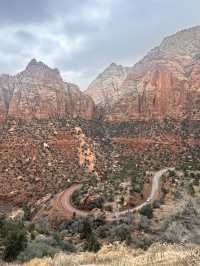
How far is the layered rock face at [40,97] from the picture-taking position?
9538cm

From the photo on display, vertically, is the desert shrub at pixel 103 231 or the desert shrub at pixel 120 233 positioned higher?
the desert shrub at pixel 120 233

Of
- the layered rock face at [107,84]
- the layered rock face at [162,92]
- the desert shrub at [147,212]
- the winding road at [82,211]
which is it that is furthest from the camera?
the layered rock face at [107,84]

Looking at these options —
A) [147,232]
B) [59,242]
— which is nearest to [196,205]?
[147,232]

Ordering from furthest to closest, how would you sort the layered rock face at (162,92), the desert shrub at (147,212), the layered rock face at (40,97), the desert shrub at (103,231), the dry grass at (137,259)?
the layered rock face at (162,92) < the layered rock face at (40,97) < the desert shrub at (147,212) < the desert shrub at (103,231) < the dry grass at (137,259)

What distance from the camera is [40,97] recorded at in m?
101

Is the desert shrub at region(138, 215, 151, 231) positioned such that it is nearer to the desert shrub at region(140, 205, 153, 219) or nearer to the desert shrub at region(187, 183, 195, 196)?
the desert shrub at region(140, 205, 153, 219)

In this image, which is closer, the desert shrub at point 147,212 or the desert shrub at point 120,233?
the desert shrub at point 120,233

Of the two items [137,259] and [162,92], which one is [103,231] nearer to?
[137,259]

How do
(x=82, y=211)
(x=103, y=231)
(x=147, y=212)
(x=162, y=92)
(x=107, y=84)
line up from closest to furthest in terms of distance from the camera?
(x=103, y=231) < (x=147, y=212) < (x=82, y=211) < (x=162, y=92) < (x=107, y=84)

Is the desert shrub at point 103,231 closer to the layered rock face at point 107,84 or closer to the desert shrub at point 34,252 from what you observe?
the desert shrub at point 34,252

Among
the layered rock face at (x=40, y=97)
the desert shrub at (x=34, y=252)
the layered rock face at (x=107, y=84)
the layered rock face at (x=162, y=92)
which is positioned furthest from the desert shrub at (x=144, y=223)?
the layered rock face at (x=107, y=84)

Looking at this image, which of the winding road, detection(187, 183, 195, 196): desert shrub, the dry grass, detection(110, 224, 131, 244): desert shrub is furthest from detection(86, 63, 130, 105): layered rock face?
the dry grass

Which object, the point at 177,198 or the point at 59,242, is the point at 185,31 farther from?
the point at 59,242

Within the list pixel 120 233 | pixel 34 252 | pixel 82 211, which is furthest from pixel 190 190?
pixel 34 252
